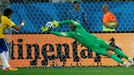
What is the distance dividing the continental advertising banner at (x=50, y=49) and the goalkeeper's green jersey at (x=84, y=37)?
84 cm

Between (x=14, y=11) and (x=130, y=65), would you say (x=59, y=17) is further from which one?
(x=130, y=65)

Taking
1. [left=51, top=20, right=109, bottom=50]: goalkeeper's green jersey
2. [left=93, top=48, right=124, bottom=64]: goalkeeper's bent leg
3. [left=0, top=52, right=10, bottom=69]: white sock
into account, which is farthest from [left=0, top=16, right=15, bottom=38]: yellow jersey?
[left=93, top=48, right=124, bottom=64]: goalkeeper's bent leg

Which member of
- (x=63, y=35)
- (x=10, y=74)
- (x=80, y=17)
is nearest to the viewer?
(x=10, y=74)

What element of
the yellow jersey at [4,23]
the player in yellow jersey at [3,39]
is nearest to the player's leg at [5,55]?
the player in yellow jersey at [3,39]

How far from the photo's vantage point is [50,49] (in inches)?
753

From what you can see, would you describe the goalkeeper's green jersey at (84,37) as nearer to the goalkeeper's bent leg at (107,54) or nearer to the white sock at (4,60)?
the goalkeeper's bent leg at (107,54)

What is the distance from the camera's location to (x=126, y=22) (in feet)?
65.9

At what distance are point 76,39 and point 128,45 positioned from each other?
1.69 metres

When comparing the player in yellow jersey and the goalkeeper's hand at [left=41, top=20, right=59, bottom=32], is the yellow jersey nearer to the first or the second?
the player in yellow jersey

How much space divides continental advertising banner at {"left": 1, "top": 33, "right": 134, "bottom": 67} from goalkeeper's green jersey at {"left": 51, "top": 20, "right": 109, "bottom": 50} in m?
0.84

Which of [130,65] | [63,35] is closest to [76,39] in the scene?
[63,35]

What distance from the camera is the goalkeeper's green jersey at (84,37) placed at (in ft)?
59.2

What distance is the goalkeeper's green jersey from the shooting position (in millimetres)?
18047

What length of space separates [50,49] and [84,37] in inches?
55.3
